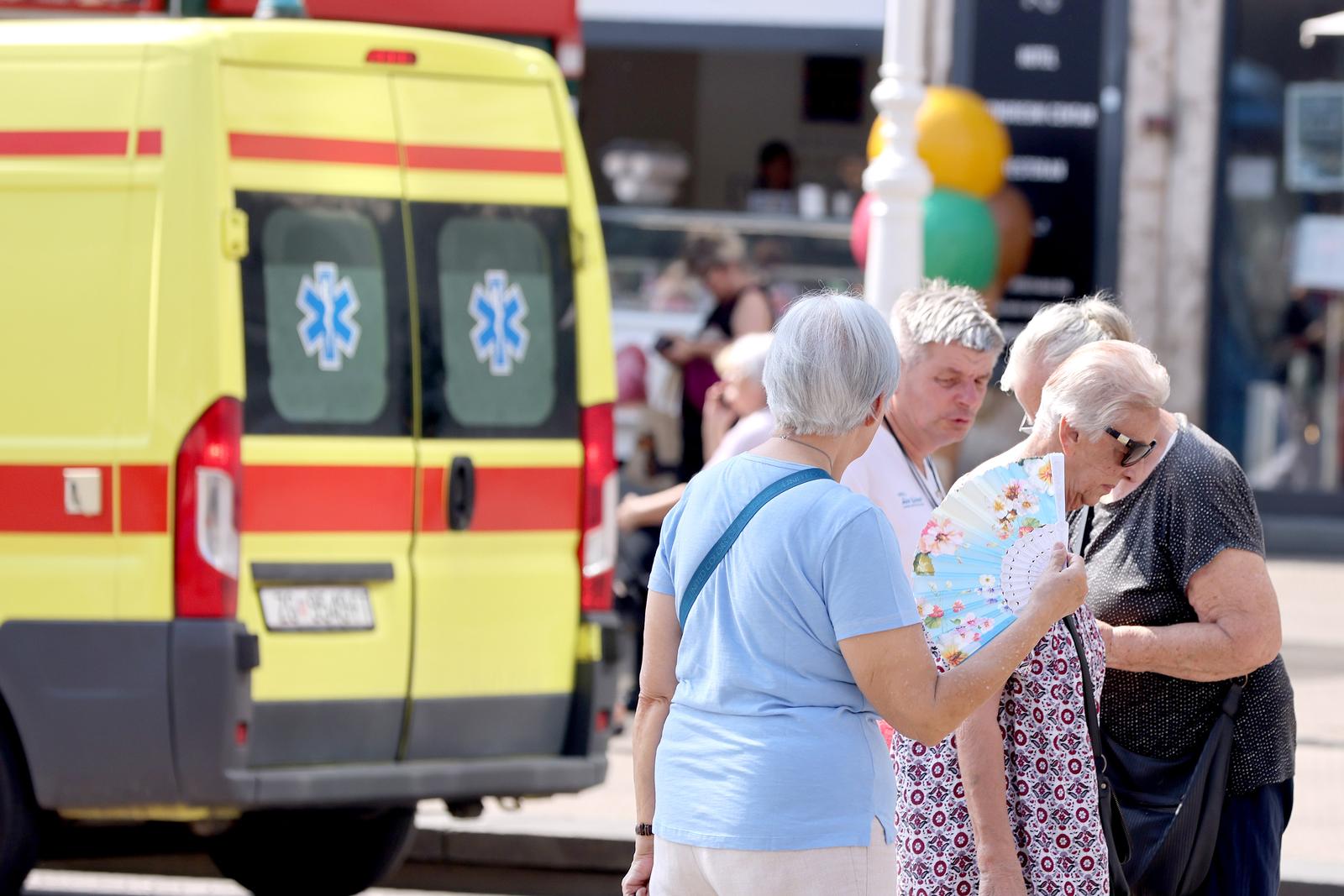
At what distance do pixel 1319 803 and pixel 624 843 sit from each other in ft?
7.97

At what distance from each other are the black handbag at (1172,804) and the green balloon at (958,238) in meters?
7.21

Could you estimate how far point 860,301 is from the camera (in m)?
3.14

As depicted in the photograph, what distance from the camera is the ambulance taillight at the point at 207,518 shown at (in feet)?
17.5

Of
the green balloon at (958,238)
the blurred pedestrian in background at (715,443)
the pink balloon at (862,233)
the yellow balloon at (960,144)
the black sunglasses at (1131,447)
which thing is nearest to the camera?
the black sunglasses at (1131,447)

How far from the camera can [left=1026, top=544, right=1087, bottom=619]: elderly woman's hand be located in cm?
316

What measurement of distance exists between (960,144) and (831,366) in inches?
344

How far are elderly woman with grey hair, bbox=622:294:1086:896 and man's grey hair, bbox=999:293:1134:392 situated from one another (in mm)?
692

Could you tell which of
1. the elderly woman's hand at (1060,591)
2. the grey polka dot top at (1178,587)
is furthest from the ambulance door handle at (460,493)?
the elderly woman's hand at (1060,591)

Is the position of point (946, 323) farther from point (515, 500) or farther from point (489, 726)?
point (489, 726)

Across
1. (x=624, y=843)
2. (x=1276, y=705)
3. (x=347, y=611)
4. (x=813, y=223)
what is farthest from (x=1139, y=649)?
(x=813, y=223)

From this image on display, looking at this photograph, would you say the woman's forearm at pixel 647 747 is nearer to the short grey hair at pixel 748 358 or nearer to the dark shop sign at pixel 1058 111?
the short grey hair at pixel 748 358

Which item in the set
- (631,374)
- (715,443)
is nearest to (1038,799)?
(715,443)

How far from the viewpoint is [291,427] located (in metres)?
5.58

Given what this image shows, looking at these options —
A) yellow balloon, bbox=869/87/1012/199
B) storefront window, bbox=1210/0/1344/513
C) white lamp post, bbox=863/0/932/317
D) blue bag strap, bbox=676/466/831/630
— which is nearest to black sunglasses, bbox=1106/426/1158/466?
blue bag strap, bbox=676/466/831/630
